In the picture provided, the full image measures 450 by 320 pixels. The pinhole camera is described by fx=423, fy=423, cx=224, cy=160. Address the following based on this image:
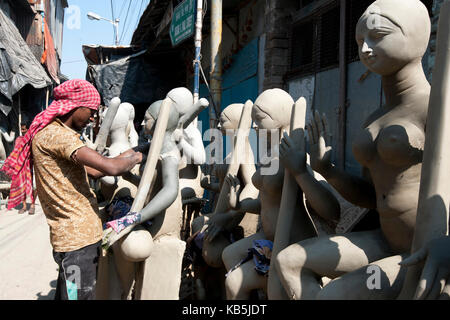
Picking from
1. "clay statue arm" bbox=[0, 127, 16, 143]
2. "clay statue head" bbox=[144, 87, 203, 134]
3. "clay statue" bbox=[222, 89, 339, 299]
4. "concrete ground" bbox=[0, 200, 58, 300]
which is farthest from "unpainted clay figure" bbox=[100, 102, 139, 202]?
"clay statue arm" bbox=[0, 127, 16, 143]

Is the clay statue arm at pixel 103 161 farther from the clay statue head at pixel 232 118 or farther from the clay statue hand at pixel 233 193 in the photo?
the clay statue head at pixel 232 118

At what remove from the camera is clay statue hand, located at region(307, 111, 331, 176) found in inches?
Answer: 78.2

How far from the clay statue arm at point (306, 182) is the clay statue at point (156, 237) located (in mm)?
808

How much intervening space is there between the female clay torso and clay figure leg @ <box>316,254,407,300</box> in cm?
14

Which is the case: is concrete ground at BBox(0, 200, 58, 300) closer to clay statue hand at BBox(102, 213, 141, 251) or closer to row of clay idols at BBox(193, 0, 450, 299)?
clay statue hand at BBox(102, 213, 141, 251)

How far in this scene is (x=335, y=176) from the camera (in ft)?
6.63

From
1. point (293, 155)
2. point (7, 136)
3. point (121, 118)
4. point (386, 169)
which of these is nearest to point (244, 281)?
point (293, 155)

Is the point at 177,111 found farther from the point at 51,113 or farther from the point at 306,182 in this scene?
the point at 306,182

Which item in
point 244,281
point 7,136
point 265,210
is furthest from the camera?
point 7,136

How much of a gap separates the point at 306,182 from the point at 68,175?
1330 millimetres

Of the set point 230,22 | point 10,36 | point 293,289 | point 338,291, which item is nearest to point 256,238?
point 293,289

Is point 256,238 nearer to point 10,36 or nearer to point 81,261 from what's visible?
point 81,261

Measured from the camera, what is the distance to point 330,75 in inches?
237
